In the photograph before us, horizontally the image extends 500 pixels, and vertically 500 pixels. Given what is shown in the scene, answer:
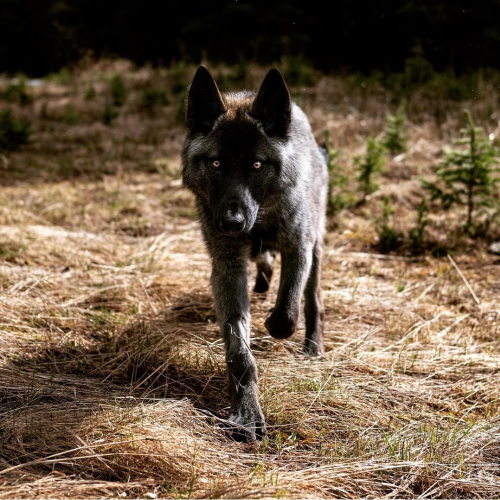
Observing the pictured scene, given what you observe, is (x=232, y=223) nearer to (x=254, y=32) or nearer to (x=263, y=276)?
(x=263, y=276)

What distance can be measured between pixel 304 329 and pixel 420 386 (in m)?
1.26

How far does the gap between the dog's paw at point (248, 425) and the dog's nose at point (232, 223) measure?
1.05 meters

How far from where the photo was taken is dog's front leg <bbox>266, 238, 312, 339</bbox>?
3828 mm

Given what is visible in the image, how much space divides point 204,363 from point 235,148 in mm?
1435

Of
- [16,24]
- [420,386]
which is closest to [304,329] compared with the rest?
[420,386]

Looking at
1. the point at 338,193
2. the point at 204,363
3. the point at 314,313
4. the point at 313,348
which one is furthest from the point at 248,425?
the point at 338,193

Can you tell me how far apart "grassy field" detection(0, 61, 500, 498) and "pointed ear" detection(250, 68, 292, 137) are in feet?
5.11

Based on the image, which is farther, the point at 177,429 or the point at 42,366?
the point at 42,366

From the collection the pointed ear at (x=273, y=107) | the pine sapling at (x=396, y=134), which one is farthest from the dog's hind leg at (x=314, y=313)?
the pine sapling at (x=396, y=134)

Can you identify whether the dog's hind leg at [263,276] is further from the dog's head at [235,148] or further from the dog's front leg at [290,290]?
the dog's head at [235,148]

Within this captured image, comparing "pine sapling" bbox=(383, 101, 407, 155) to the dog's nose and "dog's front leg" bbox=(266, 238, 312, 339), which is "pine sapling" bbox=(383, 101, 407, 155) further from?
the dog's nose

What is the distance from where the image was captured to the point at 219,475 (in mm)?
2652

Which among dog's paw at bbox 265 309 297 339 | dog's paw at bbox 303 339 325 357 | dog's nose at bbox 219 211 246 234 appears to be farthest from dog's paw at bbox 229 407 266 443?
dog's paw at bbox 303 339 325 357

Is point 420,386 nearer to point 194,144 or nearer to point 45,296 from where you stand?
point 194,144
